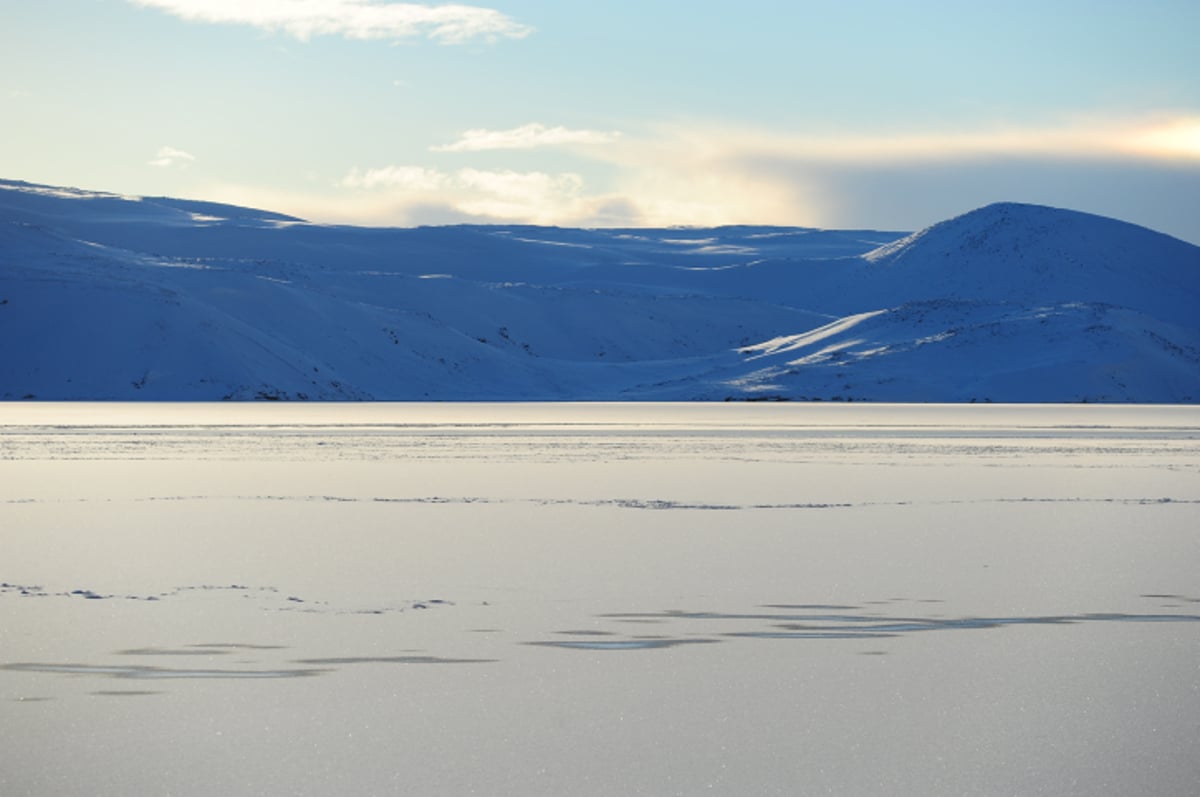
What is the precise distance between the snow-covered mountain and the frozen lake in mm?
66590

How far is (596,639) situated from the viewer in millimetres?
9953

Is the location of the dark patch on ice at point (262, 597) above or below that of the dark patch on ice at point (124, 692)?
below

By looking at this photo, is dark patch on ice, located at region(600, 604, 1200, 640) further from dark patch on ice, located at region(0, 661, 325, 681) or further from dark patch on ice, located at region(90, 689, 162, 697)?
dark patch on ice, located at region(90, 689, 162, 697)

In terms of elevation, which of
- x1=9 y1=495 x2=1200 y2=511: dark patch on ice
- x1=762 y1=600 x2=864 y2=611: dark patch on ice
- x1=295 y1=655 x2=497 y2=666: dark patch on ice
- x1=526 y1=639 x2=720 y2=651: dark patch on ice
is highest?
x1=762 y1=600 x2=864 y2=611: dark patch on ice

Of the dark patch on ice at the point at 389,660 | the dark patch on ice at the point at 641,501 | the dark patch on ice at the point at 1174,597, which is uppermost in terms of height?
the dark patch on ice at the point at 1174,597

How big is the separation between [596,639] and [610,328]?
12616 cm

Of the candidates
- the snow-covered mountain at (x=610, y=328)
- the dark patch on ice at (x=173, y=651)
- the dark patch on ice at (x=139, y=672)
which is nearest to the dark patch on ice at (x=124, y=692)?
the dark patch on ice at (x=139, y=672)

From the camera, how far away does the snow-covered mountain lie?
85875 millimetres

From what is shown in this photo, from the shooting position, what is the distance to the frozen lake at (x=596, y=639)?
707 cm

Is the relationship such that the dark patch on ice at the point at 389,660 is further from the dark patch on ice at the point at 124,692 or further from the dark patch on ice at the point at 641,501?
the dark patch on ice at the point at 641,501

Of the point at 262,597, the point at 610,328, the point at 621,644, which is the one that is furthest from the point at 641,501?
the point at 610,328

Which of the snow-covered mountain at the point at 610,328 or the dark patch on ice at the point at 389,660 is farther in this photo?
the snow-covered mountain at the point at 610,328

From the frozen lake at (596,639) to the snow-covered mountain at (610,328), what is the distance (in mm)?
66590

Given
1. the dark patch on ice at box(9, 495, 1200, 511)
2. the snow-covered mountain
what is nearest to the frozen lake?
the dark patch on ice at box(9, 495, 1200, 511)
